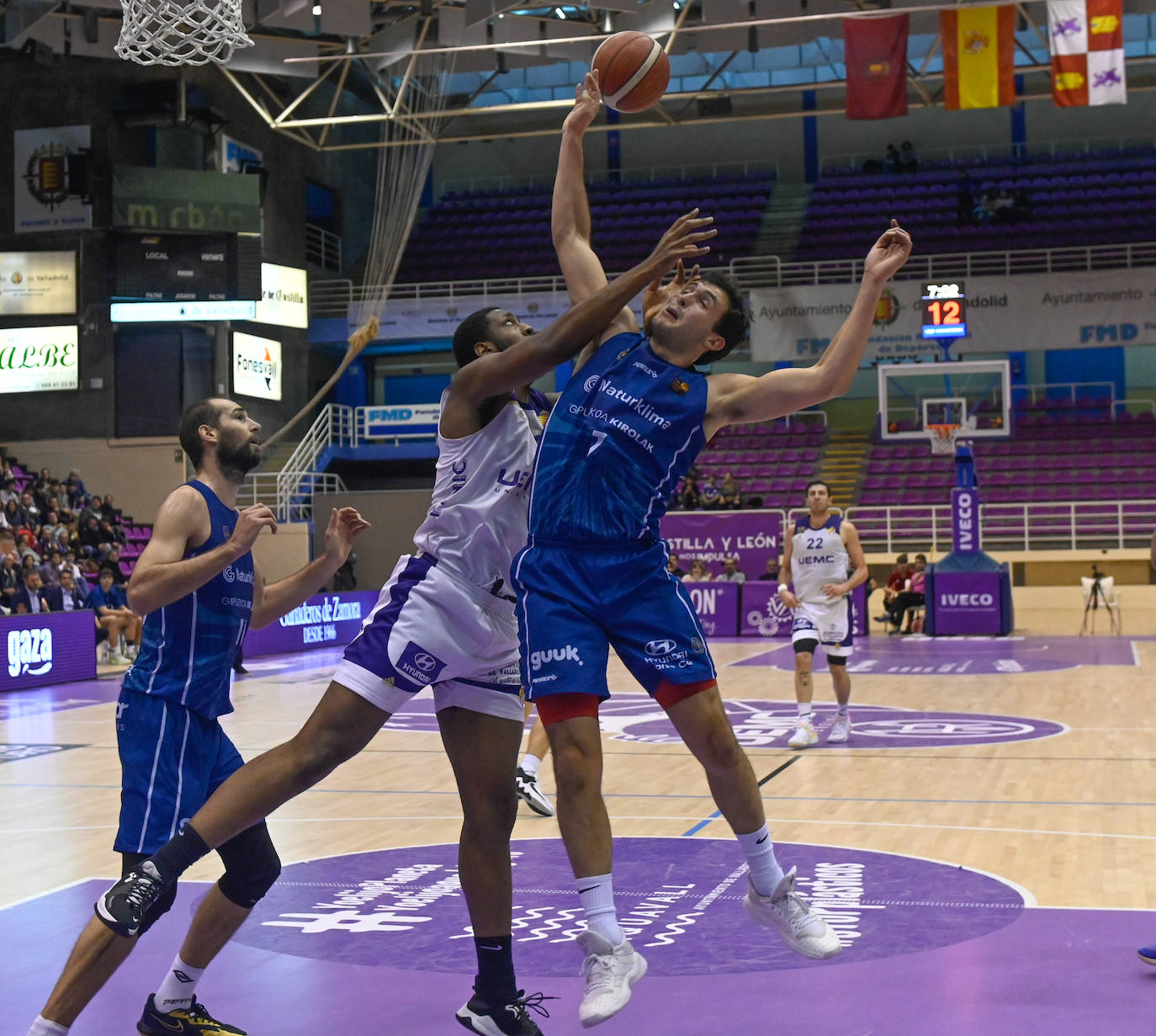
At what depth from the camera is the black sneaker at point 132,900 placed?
10.7ft

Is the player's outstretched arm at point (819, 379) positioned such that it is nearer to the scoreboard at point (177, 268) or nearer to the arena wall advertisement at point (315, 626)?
the arena wall advertisement at point (315, 626)

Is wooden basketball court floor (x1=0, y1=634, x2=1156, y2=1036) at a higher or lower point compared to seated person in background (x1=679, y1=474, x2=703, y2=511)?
lower

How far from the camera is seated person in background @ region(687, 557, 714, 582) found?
21.2 meters

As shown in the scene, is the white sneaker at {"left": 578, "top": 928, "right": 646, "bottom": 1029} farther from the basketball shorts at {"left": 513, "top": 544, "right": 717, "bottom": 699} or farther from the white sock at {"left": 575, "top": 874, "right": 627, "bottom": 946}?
the basketball shorts at {"left": 513, "top": 544, "right": 717, "bottom": 699}

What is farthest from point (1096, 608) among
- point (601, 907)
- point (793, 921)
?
point (601, 907)

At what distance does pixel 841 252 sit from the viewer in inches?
1141

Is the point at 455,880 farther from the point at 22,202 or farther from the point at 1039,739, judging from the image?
the point at 22,202

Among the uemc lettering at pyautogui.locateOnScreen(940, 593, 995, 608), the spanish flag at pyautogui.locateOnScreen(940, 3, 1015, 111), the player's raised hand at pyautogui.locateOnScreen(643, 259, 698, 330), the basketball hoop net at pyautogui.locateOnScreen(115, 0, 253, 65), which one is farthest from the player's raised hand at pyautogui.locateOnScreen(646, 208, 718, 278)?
the spanish flag at pyautogui.locateOnScreen(940, 3, 1015, 111)

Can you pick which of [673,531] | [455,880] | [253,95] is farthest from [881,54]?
[455,880]

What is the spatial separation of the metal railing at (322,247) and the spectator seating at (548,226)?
5.03 feet

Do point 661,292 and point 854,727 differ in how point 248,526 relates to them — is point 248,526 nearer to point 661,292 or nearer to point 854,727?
point 661,292

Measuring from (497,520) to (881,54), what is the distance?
18216mm

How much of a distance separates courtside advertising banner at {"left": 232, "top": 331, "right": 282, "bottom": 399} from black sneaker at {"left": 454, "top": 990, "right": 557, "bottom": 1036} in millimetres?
23585

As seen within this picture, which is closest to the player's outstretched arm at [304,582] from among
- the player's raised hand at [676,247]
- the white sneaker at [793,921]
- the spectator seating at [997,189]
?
the player's raised hand at [676,247]
